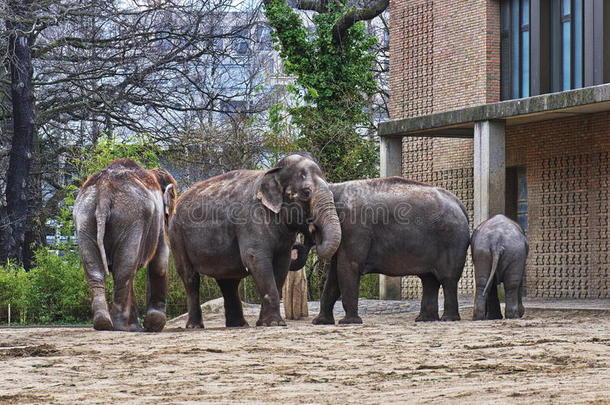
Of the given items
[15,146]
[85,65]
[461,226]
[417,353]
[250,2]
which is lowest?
[417,353]

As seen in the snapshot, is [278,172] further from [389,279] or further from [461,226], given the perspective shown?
[389,279]

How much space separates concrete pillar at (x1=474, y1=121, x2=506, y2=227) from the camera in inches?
973

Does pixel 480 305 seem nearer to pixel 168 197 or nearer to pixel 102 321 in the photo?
pixel 168 197

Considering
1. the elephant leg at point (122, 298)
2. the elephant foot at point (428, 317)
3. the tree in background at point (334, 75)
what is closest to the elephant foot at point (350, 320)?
the elephant foot at point (428, 317)

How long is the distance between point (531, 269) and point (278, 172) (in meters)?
13.0

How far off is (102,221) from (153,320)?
1.48m

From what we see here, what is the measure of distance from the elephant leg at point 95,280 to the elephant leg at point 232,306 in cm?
288

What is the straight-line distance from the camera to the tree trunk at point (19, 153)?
29078mm

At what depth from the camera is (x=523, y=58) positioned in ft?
91.7

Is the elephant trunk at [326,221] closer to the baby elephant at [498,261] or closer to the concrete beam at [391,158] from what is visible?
the baby elephant at [498,261]

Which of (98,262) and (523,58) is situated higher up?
(523,58)

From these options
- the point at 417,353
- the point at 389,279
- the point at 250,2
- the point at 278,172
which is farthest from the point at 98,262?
the point at 250,2

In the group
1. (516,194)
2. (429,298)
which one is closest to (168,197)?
(429,298)

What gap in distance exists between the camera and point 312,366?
10.6 metres
